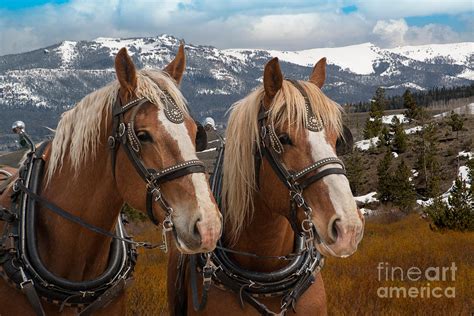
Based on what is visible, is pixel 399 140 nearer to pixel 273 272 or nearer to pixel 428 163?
pixel 428 163

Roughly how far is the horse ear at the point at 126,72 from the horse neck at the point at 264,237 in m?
1.25

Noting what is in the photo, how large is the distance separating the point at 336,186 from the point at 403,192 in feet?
78.8

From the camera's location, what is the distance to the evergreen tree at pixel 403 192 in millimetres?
24750

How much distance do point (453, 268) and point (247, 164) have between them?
6.08m

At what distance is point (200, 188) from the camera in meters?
2.63

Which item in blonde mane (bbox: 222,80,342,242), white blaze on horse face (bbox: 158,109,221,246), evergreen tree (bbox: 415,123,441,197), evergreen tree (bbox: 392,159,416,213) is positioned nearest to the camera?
white blaze on horse face (bbox: 158,109,221,246)

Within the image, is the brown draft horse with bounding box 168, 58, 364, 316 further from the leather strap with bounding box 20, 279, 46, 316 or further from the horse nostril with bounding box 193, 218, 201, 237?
the leather strap with bounding box 20, 279, 46, 316

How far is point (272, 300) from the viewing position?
3668mm

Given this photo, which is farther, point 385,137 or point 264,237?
point 385,137

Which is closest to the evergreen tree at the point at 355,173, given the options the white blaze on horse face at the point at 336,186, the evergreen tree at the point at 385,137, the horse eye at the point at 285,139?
the evergreen tree at the point at 385,137

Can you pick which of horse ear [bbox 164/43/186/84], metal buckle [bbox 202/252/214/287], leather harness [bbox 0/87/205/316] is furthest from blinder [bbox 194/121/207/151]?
metal buckle [bbox 202/252/214/287]

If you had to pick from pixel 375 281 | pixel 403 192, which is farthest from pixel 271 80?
pixel 403 192

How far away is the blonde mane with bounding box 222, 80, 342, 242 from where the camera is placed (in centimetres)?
330

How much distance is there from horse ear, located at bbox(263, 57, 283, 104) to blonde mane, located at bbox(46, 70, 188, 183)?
657 mm
